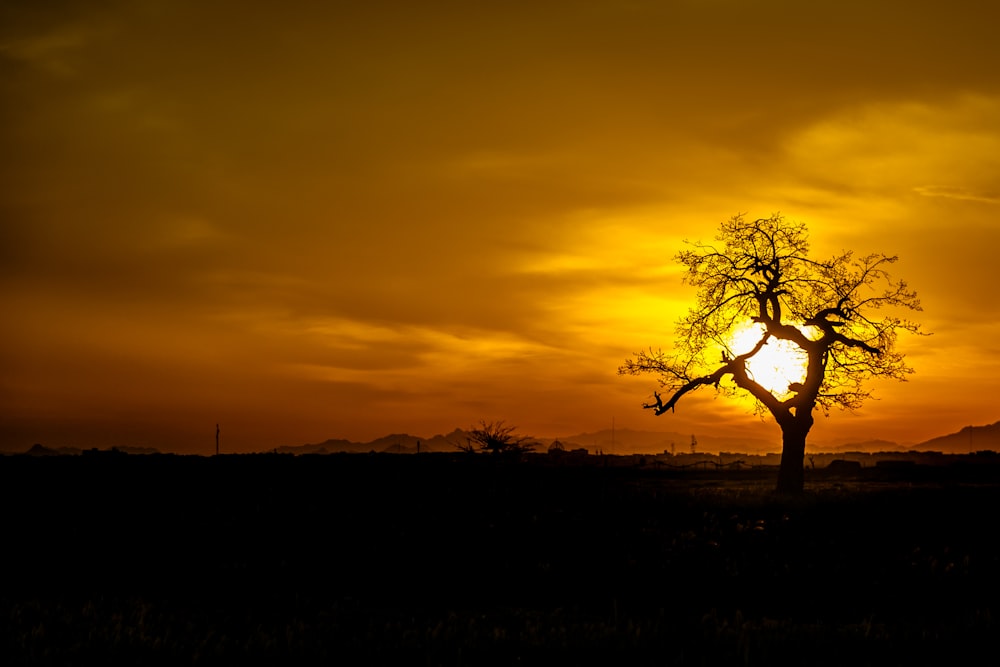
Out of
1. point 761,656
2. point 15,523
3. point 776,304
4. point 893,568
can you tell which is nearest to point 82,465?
point 15,523

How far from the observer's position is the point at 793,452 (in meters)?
54.6

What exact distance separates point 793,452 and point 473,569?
98.4ft

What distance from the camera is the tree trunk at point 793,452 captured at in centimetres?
5400

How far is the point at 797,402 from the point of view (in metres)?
54.8

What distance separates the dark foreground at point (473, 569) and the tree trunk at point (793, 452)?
1756 millimetres

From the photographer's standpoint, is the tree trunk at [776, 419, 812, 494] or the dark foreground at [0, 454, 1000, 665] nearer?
the dark foreground at [0, 454, 1000, 665]

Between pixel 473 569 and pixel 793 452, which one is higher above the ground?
pixel 793 452

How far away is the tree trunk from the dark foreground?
1.76 metres

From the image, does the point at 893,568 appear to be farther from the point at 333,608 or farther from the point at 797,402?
the point at 797,402

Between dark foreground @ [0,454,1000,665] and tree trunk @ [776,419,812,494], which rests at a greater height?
tree trunk @ [776,419,812,494]

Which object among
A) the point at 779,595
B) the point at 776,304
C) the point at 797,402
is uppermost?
the point at 776,304

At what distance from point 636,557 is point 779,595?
5493 millimetres

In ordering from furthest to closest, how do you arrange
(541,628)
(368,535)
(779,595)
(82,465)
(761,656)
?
(82,465) < (368,535) < (779,595) < (541,628) < (761,656)

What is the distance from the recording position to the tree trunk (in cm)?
5400
